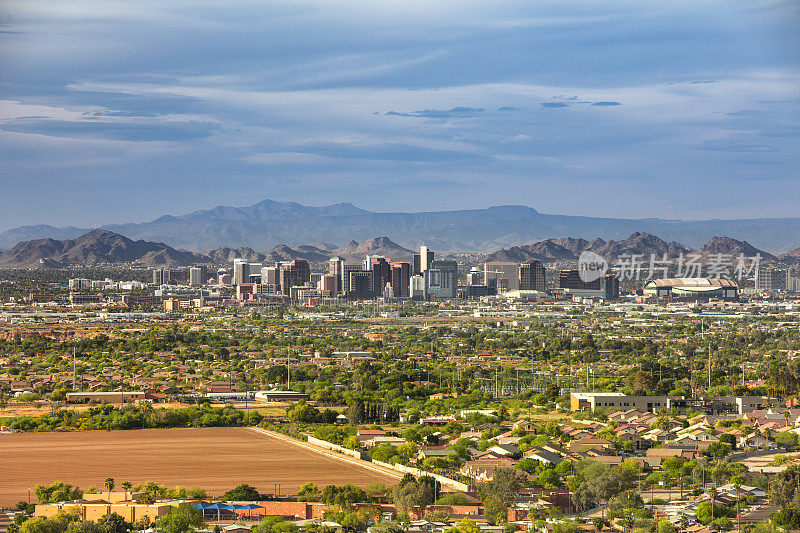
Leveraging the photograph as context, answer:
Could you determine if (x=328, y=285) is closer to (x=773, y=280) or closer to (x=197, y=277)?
(x=197, y=277)

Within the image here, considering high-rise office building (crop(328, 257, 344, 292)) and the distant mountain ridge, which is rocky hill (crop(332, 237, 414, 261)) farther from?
high-rise office building (crop(328, 257, 344, 292))

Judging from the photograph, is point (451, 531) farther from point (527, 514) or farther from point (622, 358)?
point (622, 358)

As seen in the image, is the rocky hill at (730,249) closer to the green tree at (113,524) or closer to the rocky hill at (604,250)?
the rocky hill at (604,250)

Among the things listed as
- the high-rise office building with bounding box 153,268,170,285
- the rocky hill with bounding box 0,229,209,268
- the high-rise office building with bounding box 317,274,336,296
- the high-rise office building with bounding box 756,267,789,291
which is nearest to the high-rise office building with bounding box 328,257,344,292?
the high-rise office building with bounding box 317,274,336,296

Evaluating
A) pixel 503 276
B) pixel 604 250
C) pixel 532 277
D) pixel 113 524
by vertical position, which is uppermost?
pixel 604 250

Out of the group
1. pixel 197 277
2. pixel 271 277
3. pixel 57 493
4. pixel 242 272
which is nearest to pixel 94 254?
pixel 197 277

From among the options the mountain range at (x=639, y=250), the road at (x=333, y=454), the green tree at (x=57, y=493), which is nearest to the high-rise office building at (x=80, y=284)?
the mountain range at (x=639, y=250)

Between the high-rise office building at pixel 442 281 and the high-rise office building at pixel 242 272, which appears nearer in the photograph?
the high-rise office building at pixel 442 281
